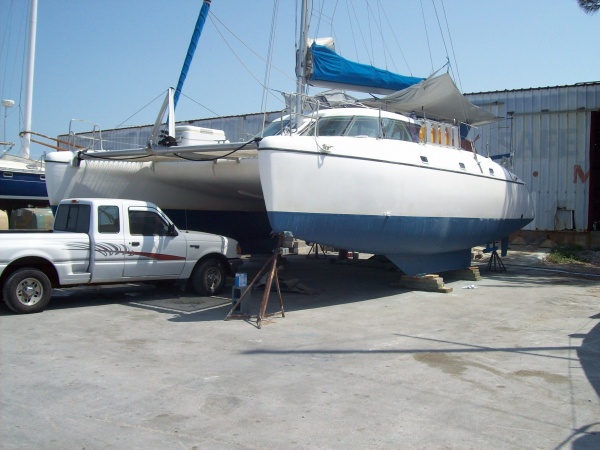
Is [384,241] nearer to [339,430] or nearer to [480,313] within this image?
[480,313]

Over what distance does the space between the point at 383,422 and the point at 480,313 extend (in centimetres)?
523

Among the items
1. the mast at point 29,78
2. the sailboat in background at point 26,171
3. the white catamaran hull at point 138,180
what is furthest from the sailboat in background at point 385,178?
the mast at point 29,78

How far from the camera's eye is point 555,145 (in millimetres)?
21266

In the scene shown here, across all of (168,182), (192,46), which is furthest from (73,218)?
(192,46)

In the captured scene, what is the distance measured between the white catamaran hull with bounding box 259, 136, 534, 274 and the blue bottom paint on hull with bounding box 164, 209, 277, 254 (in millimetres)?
4080

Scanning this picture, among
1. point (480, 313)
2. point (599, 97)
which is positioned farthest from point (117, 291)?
point (599, 97)

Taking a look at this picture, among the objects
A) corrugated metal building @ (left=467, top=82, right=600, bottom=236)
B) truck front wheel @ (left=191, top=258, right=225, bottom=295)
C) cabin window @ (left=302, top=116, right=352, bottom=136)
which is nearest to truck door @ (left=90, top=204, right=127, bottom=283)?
truck front wheel @ (left=191, top=258, right=225, bottom=295)

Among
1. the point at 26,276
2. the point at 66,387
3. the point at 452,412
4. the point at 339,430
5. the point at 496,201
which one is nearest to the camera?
the point at 339,430

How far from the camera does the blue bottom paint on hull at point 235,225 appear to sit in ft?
43.6

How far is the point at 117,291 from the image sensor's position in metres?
11.0

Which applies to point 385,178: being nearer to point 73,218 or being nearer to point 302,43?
point 302,43

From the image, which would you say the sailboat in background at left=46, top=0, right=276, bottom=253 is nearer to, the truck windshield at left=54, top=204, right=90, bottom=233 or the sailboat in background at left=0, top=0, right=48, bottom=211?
the truck windshield at left=54, top=204, right=90, bottom=233

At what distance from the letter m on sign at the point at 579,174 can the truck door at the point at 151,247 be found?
1639cm

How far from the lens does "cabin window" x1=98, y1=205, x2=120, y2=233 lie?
9.30 m
